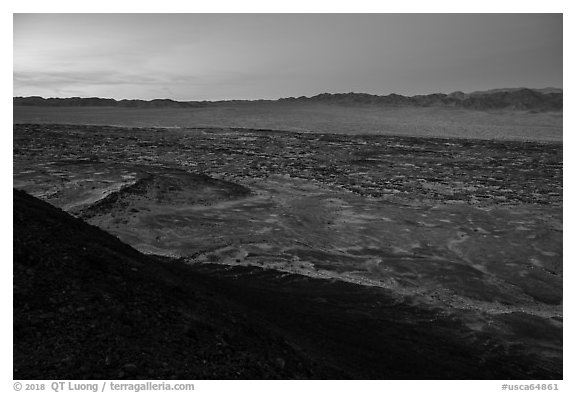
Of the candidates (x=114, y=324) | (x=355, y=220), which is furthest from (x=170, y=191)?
(x=114, y=324)

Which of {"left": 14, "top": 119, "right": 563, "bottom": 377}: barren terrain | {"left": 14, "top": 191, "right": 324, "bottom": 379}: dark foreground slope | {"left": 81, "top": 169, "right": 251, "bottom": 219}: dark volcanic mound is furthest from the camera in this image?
{"left": 81, "top": 169, "right": 251, "bottom": 219}: dark volcanic mound

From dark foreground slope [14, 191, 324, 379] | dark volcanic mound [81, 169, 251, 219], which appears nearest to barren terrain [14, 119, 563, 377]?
dark volcanic mound [81, 169, 251, 219]

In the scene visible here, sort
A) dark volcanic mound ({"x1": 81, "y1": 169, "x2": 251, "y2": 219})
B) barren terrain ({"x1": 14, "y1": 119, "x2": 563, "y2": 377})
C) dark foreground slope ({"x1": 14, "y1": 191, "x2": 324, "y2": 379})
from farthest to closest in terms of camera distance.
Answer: dark volcanic mound ({"x1": 81, "y1": 169, "x2": 251, "y2": 219}) < barren terrain ({"x1": 14, "y1": 119, "x2": 563, "y2": 377}) < dark foreground slope ({"x1": 14, "y1": 191, "x2": 324, "y2": 379})

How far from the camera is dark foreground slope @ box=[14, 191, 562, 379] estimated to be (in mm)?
3441

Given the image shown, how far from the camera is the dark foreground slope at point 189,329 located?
3441 millimetres

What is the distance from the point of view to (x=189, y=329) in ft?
12.9

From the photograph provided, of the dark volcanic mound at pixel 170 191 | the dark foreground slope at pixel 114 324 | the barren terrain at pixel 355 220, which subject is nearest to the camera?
the dark foreground slope at pixel 114 324

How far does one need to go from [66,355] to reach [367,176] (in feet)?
48.0

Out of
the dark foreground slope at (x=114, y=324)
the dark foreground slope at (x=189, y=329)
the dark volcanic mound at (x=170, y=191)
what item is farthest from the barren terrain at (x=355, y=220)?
the dark foreground slope at (x=114, y=324)

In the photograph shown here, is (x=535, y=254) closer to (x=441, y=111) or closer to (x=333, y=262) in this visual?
(x=333, y=262)

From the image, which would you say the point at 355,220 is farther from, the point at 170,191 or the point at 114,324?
the point at 114,324

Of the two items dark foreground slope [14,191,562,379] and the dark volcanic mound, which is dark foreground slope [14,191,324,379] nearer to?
dark foreground slope [14,191,562,379]

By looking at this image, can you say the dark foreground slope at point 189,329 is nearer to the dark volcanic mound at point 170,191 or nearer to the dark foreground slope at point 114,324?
the dark foreground slope at point 114,324

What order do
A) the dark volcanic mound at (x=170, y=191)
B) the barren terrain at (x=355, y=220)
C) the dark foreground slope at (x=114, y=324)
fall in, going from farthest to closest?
the dark volcanic mound at (x=170, y=191), the barren terrain at (x=355, y=220), the dark foreground slope at (x=114, y=324)
